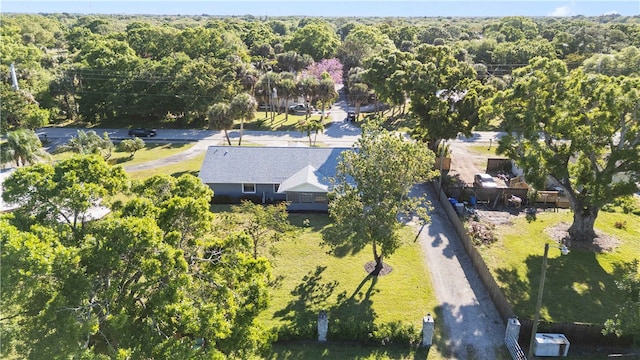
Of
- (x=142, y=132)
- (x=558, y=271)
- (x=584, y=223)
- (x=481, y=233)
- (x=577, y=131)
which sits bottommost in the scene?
(x=558, y=271)

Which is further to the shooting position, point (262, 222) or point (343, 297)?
point (262, 222)


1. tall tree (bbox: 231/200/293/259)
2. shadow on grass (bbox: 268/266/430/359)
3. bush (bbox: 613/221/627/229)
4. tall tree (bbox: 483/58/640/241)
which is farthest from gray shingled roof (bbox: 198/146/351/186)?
bush (bbox: 613/221/627/229)

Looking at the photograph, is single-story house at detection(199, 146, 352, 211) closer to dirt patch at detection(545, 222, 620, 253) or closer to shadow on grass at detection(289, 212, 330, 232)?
shadow on grass at detection(289, 212, 330, 232)

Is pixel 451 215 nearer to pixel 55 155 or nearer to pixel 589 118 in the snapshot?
pixel 589 118

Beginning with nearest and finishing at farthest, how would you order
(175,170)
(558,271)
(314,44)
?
1. (558,271)
2. (175,170)
3. (314,44)

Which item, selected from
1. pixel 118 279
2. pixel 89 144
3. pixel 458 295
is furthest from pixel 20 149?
pixel 458 295

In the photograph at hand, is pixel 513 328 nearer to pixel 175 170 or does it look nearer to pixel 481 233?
pixel 481 233

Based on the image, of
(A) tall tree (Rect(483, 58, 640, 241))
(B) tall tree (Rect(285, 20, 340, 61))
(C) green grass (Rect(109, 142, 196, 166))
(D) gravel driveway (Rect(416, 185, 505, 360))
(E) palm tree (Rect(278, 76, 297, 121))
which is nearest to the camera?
(D) gravel driveway (Rect(416, 185, 505, 360))
